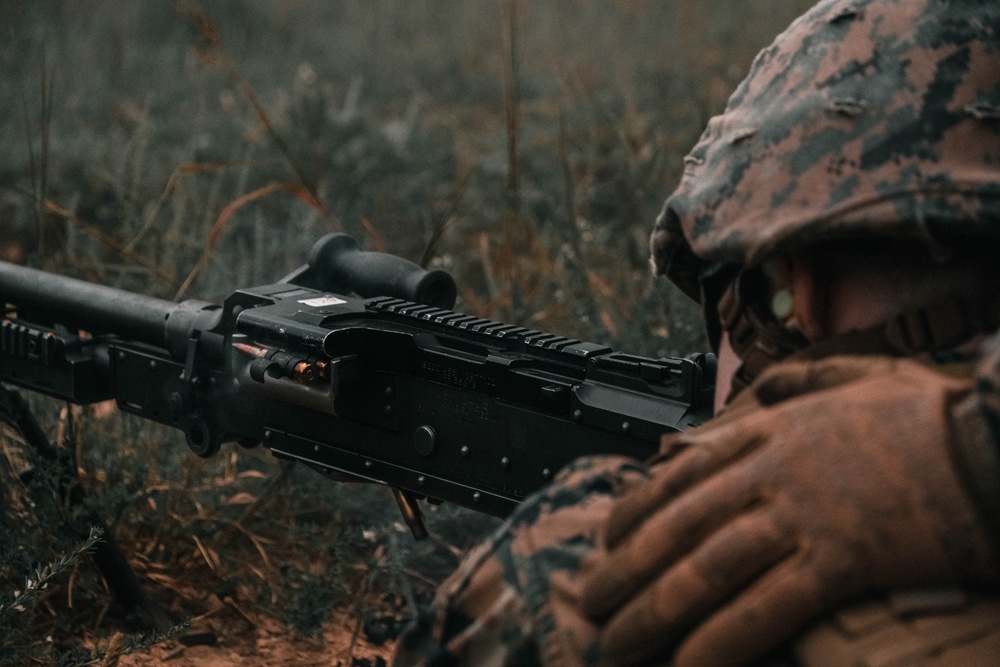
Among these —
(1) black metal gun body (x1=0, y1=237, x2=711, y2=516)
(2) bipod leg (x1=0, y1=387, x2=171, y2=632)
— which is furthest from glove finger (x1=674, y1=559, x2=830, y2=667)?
(2) bipod leg (x1=0, y1=387, x2=171, y2=632)

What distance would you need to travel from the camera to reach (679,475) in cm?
104

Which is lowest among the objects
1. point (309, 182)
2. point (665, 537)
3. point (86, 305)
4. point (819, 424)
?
point (309, 182)

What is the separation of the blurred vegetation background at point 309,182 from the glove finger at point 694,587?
150 cm

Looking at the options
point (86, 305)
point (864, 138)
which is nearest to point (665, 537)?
point (864, 138)

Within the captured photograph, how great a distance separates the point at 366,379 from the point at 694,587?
4.13 feet

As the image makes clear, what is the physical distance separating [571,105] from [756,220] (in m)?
5.65

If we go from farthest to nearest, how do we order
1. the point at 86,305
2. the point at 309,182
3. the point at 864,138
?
1. the point at 309,182
2. the point at 86,305
3. the point at 864,138

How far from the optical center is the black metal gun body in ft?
6.35

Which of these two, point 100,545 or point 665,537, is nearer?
point 665,537

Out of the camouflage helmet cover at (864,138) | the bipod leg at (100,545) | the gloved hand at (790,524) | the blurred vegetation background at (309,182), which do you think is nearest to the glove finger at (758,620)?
the gloved hand at (790,524)

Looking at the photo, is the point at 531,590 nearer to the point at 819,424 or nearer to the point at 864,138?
the point at 819,424

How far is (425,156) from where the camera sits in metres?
6.09

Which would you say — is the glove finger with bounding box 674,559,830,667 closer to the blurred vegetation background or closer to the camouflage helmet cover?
the camouflage helmet cover

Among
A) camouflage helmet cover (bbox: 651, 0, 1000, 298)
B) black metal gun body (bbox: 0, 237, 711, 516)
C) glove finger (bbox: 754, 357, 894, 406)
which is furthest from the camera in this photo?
black metal gun body (bbox: 0, 237, 711, 516)
